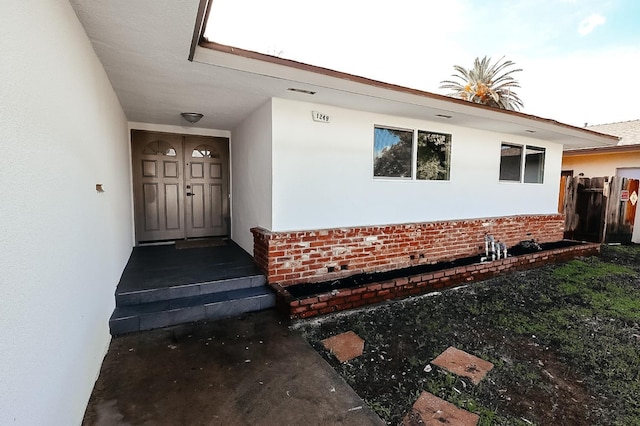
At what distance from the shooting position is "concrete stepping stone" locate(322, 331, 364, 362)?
272 centimetres

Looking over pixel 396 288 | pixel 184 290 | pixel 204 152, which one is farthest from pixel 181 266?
pixel 396 288

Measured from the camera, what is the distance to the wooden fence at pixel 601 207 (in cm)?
807

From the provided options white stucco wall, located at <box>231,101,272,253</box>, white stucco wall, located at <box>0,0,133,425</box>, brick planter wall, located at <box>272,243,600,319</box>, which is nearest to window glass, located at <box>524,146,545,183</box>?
brick planter wall, located at <box>272,243,600,319</box>

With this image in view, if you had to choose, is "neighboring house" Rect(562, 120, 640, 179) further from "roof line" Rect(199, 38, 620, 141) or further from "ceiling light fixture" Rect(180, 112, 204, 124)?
"ceiling light fixture" Rect(180, 112, 204, 124)

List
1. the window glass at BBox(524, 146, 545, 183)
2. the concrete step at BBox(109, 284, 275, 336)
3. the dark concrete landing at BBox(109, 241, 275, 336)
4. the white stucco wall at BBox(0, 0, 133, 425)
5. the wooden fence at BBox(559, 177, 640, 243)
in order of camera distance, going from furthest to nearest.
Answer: the wooden fence at BBox(559, 177, 640, 243), the window glass at BBox(524, 146, 545, 183), the dark concrete landing at BBox(109, 241, 275, 336), the concrete step at BBox(109, 284, 275, 336), the white stucco wall at BBox(0, 0, 133, 425)

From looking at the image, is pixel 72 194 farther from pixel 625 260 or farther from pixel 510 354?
pixel 625 260

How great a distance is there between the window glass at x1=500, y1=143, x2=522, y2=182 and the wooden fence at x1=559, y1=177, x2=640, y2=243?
3.52 meters

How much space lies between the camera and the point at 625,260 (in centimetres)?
643

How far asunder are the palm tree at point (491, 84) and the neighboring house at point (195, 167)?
11023mm

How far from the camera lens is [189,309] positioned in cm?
326

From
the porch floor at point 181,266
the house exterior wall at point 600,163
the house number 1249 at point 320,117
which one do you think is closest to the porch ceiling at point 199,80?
the house number 1249 at point 320,117

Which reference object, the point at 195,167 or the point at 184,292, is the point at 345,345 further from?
the point at 195,167

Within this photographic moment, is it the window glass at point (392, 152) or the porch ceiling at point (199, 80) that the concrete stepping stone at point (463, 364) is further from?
the porch ceiling at point (199, 80)

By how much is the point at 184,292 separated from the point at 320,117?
9.22ft
